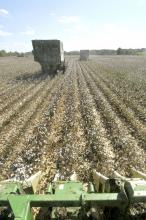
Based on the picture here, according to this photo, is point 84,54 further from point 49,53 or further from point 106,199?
point 106,199

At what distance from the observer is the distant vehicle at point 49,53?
25.7 m

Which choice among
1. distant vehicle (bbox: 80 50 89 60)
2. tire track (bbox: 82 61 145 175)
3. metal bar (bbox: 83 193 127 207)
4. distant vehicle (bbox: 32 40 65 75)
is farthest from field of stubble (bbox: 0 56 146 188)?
distant vehicle (bbox: 80 50 89 60)

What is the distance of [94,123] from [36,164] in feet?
12.2

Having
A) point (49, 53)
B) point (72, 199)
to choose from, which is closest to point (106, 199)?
point (72, 199)

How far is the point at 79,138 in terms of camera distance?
28.7ft

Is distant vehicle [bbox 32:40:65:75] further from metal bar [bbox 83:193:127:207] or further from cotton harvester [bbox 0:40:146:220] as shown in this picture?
metal bar [bbox 83:193:127:207]

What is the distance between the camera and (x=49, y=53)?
86.6 ft

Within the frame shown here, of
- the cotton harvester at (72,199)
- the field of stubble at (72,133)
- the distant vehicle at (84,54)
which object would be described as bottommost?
the distant vehicle at (84,54)

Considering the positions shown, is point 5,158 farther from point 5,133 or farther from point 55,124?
point 55,124

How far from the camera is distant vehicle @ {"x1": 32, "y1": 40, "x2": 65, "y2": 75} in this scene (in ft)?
84.3

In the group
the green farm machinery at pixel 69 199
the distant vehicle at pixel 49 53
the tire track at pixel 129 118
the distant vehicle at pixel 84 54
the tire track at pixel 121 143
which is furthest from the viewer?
the distant vehicle at pixel 84 54

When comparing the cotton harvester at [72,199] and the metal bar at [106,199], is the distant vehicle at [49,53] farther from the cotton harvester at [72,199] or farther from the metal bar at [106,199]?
the metal bar at [106,199]

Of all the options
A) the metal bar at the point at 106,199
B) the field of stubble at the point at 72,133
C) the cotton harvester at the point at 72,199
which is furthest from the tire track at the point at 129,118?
the metal bar at the point at 106,199

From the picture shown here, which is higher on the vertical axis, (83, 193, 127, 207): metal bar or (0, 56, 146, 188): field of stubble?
(83, 193, 127, 207): metal bar
